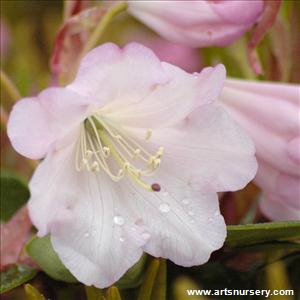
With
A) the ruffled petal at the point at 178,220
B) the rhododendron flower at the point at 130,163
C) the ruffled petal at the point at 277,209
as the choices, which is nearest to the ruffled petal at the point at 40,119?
the rhododendron flower at the point at 130,163

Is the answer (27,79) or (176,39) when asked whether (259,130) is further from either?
(27,79)

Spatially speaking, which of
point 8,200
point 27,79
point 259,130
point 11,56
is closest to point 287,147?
point 259,130

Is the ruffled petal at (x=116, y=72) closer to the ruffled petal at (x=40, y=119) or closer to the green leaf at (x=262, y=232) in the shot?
the ruffled petal at (x=40, y=119)

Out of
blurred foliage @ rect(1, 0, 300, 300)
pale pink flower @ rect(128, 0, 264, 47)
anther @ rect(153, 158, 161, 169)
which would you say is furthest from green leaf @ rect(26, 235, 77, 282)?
pale pink flower @ rect(128, 0, 264, 47)

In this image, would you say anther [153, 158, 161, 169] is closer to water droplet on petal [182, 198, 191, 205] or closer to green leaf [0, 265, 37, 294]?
water droplet on petal [182, 198, 191, 205]

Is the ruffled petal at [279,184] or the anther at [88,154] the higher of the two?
the anther at [88,154]

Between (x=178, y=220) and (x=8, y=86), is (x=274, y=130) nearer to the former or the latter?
(x=178, y=220)
